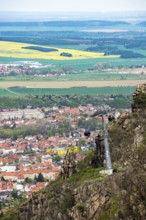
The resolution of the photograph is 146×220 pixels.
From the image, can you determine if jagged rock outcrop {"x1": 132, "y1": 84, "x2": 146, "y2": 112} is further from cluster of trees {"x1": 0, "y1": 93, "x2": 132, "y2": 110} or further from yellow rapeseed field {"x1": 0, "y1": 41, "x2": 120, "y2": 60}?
yellow rapeseed field {"x1": 0, "y1": 41, "x2": 120, "y2": 60}

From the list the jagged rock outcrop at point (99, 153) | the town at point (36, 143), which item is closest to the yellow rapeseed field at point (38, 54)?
the town at point (36, 143)

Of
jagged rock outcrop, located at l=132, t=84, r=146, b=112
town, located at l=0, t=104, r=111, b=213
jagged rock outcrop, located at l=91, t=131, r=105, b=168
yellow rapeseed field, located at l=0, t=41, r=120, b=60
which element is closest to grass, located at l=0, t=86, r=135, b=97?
town, located at l=0, t=104, r=111, b=213

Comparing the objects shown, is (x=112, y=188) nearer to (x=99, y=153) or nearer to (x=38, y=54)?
(x=99, y=153)

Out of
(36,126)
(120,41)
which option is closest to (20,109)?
(36,126)

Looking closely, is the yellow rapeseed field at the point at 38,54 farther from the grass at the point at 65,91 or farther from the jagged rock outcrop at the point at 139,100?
the jagged rock outcrop at the point at 139,100

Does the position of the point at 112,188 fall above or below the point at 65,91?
below

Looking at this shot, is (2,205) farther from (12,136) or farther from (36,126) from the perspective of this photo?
(36,126)

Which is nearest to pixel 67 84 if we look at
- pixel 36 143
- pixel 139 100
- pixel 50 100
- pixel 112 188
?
pixel 50 100

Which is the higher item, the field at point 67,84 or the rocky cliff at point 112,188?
the field at point 67,84
